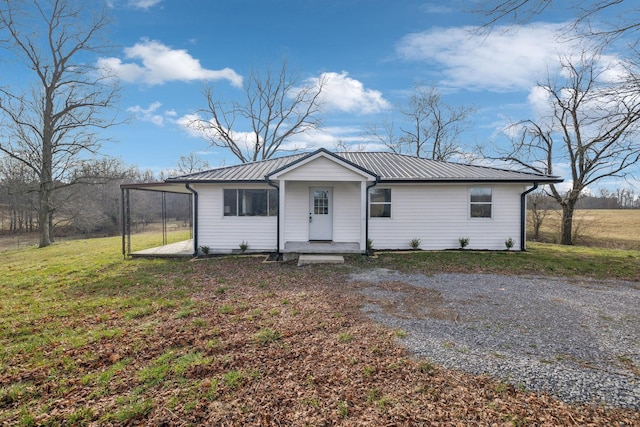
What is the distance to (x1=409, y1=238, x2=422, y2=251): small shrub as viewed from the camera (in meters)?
11.3

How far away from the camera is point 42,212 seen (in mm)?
17938

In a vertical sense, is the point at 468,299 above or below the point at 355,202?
below

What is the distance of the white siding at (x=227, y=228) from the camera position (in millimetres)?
11180

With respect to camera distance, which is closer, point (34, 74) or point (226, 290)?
point (226, 290)

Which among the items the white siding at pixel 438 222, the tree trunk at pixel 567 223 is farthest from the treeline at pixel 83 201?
the tree trunk at pixel 567 223

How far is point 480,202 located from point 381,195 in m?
3.60

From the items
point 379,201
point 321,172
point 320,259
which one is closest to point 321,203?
point 321,172

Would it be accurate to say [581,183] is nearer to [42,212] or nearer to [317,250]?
[317,250]

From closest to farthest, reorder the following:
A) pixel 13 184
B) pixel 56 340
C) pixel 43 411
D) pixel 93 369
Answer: pixel 43 411 → pixel 93 369 → pixel 56 340 → pixel 13 184

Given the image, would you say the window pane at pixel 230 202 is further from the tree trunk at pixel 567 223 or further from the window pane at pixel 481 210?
the tree trunk at pixel 567 223

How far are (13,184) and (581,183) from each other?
35.7 meters

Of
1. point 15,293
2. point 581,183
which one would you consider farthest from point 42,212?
point 581,183

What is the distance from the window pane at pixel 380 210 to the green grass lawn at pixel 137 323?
1.98m

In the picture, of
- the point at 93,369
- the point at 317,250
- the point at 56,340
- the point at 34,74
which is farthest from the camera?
the point at 34,74
